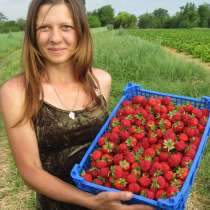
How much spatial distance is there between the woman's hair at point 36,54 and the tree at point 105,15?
6315 cm

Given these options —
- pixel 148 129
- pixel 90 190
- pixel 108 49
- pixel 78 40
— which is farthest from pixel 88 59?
pixel 108 49

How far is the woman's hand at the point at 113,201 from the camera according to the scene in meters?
1.29

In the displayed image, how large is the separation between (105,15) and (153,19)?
9.09 m

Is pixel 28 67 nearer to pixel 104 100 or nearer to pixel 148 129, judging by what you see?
pixel 104 100

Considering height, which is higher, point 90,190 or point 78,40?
point 78,40

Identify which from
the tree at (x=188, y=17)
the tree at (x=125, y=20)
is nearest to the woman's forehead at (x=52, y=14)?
the tree at (x=188, y=17)

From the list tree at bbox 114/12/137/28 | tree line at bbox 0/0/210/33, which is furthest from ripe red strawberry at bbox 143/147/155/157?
tree at bbox 114/12/137/28

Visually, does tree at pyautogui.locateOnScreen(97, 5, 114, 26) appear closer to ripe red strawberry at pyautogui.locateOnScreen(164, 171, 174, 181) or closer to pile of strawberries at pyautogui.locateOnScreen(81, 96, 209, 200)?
pile of strawberries at pyautogui.locateOnScreen(81, 96, 209, 200)

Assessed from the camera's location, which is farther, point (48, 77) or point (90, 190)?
point (48, 77)

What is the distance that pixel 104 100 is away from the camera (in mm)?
1759

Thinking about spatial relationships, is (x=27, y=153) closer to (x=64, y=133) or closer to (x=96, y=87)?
(x=64, y=133)

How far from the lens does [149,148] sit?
60.6 inches

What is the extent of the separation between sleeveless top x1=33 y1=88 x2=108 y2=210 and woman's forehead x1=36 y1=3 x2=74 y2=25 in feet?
1.08

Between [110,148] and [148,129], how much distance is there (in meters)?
0.21
